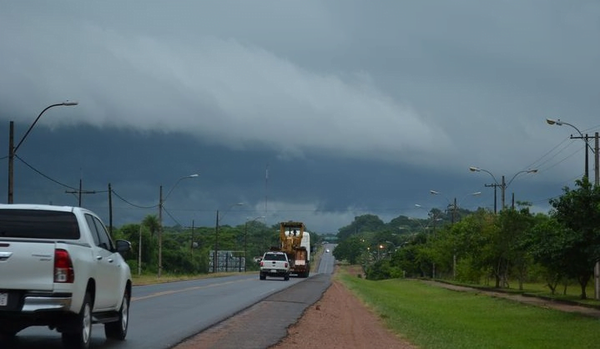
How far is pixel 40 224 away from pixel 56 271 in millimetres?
1739

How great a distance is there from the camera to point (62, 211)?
1448cm

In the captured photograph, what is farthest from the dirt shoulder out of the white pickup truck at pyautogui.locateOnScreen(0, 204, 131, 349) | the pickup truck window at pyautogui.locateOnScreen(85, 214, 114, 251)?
the white pickup truck at pyautogui.locateOnScreen(0, 204, 131, 349)

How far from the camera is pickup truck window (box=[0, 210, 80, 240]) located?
14414mm

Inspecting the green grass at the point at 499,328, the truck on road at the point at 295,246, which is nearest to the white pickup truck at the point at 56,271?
the green grass at the point at 499,328

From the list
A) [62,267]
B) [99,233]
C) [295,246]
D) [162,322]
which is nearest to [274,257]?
[295,246]

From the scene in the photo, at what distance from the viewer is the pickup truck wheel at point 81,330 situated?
44.6 ft

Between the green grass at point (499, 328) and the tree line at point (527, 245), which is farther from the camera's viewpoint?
the tree line at point (527, 245)

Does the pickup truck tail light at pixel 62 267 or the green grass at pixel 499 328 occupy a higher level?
the pickup truck tail light at pixel 62 267

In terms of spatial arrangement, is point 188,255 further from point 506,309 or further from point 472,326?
point 472,326

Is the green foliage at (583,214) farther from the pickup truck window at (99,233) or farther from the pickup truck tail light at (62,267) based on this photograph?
the pickup truck tail light at (62,267)

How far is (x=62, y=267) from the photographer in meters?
13.0

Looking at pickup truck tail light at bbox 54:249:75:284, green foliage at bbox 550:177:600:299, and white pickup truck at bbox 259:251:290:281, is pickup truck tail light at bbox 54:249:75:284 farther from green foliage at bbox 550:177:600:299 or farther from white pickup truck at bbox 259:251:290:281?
white pickup truck at bbox 259:251:290:281

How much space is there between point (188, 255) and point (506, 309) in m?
74.4

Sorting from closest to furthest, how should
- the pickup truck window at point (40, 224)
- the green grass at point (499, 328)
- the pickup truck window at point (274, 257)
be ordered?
the pickup truck window at point (40, 224)
the green grass at point (499, 328)
the pickup truck window at point (274, 257)
